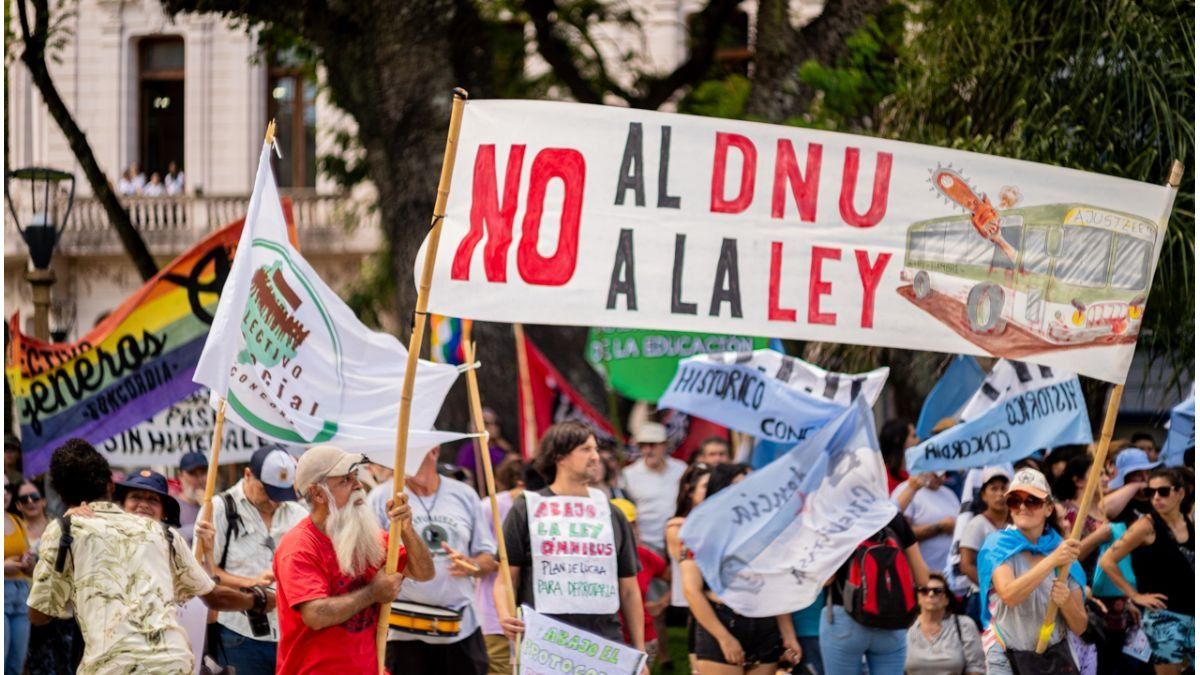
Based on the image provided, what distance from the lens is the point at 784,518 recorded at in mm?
9180

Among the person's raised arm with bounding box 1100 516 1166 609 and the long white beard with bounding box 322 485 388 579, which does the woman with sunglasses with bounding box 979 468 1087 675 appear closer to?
the person's raised arm with bounding box 1100 516 1166 609

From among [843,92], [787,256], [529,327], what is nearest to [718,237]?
[787,256]

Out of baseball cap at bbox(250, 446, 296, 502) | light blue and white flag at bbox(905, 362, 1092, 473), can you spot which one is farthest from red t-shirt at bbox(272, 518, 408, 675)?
light blue and white flag at bbox(905, 362, 1092, 473)

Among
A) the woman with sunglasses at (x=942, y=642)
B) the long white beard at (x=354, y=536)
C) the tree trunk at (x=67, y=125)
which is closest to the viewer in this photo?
the long white beard at (x=354, y=536)

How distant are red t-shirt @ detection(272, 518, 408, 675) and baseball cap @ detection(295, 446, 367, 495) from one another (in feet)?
0.54

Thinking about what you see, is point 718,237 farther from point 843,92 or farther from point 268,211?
point 843,92

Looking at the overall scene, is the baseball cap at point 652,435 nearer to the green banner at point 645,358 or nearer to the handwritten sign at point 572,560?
the green banner at point 645,358

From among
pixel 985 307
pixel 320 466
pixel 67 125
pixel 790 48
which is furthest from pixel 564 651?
pixel 790 48

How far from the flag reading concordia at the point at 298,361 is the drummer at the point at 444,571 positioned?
412 millimetres

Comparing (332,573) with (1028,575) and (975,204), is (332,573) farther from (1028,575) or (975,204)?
(1028,575)

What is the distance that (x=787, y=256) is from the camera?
7.31 metres

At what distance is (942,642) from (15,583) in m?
4.76

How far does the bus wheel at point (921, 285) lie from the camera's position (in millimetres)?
7523

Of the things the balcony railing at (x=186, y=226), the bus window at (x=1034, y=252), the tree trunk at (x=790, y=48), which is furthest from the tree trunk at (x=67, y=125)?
the balcony railing at (x=186, y=226)
